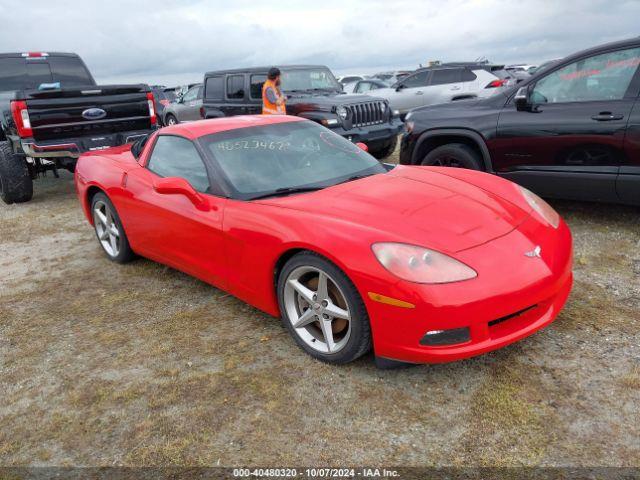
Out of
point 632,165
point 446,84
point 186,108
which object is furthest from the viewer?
point 186,108

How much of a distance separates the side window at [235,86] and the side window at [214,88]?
241 millimetres

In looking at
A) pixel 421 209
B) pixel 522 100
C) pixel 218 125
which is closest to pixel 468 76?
pixel 522 100

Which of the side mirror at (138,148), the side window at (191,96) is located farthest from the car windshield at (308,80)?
the side window at (191,96)

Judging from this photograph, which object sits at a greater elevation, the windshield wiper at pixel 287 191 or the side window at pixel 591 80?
the side window at pixel 591 80

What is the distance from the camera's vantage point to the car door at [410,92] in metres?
13.8

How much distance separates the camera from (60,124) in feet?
23.0

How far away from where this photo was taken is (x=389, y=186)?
3.43 m

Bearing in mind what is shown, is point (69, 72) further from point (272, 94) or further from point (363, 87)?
point (363, 87)

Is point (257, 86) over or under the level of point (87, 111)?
over

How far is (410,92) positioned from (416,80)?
14.9 inches

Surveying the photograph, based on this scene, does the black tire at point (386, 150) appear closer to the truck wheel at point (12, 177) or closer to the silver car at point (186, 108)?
the truck wheel at point (12, 177)

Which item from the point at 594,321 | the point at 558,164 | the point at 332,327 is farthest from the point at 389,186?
the point at 558,164

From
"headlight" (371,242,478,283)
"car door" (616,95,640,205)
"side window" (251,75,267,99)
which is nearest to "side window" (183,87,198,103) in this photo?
"side window" (251,75,267,99)

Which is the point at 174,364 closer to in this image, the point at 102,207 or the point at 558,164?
the point at 102,207
